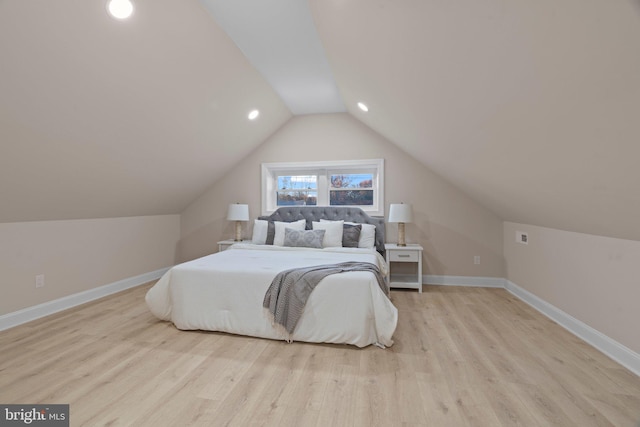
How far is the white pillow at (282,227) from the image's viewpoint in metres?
4.39

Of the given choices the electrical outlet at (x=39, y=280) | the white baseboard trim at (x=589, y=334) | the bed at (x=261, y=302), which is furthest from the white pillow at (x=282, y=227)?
the white baseboard trim at (x=589, y=334)

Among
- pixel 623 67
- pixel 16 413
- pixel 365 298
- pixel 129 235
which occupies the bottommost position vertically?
pixel 16 413

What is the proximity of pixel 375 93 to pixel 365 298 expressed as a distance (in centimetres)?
197

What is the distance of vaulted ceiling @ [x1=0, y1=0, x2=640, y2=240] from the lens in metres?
1.25

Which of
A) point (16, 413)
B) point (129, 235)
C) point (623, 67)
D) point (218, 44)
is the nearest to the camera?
point (623, 67)

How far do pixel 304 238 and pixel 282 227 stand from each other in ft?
1.65

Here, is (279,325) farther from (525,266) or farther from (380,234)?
(525,266)

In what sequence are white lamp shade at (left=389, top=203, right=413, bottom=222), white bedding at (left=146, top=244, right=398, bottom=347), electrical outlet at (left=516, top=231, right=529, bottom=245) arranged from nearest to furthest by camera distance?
white bedding at (left=146, top=244, right=398, bottom=347) → electrical outlet at (left=516, top=231, right=529, bottom=245) → white lamp shade at (left=389, top=203, right=413, bottom=222)

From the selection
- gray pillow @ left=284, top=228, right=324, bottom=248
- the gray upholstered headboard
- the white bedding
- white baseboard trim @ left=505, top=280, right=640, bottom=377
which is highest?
the gray upholstered headboard

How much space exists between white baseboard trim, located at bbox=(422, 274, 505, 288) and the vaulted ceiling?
1.04m

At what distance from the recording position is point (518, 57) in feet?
4.48

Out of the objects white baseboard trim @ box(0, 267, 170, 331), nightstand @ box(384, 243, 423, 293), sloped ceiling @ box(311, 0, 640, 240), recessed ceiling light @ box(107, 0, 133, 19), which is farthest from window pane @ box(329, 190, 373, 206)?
recessed ceiling light @ box(107, 0, 133, 19)

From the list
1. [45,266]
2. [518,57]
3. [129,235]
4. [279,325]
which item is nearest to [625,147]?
[518,57]

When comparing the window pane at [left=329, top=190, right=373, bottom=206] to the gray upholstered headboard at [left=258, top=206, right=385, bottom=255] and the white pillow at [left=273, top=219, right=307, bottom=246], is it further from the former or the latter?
the white pillow at [left=273, top=219, right=307, bottom=246]
